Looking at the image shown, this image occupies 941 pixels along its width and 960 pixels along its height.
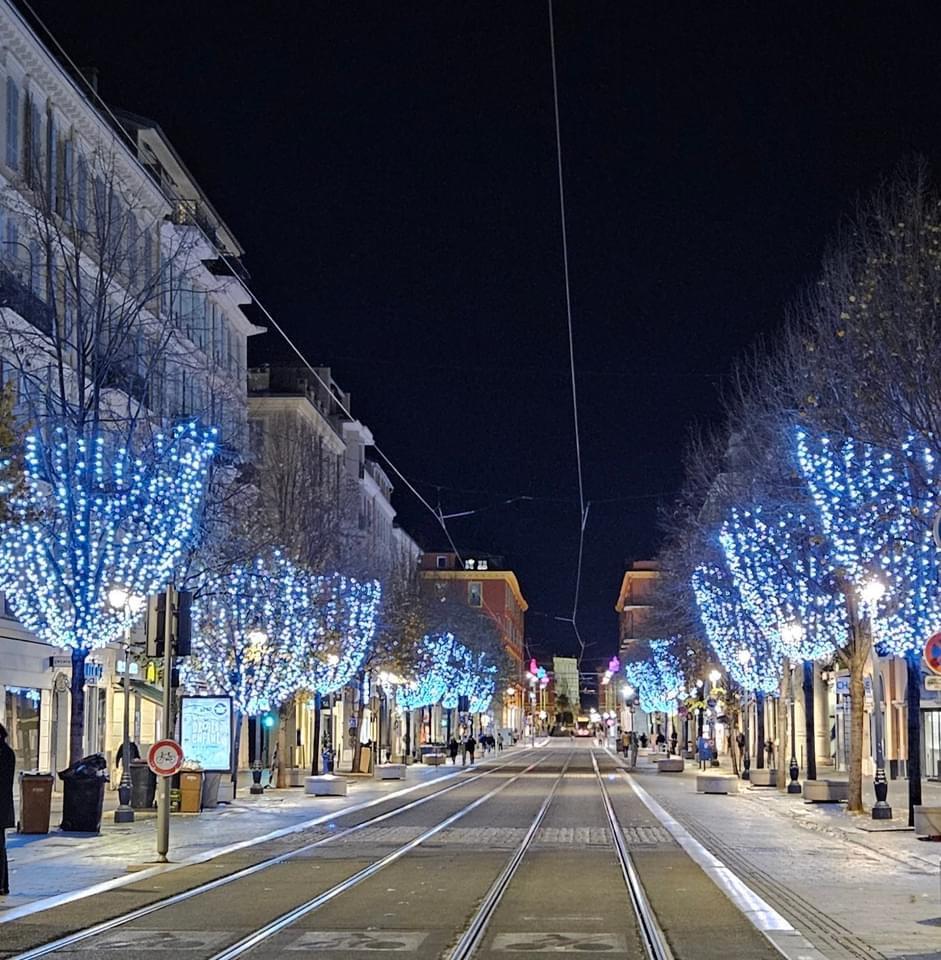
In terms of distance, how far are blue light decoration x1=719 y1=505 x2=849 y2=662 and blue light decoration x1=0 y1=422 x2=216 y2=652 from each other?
1367 centimetres

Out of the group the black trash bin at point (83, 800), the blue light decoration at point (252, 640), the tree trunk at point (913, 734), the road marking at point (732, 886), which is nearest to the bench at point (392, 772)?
the blue light decoration at point (252, 640)

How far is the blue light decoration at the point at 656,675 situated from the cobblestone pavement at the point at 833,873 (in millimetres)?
49536

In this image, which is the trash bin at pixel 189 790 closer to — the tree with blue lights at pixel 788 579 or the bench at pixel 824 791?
the tree with blue lights at pixel 788 579

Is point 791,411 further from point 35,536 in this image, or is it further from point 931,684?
point 35,536

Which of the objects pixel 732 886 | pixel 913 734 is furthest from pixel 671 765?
pixel 732 886

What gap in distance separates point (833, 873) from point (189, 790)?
725 inches

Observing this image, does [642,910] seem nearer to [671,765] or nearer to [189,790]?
[189,790]

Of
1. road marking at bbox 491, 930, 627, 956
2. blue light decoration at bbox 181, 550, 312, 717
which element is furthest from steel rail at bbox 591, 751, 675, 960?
blue light decoration at bbox 181, 550, 312, 717

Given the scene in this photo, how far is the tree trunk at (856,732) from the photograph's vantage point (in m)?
36.8

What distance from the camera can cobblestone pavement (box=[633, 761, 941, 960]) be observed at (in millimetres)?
15789

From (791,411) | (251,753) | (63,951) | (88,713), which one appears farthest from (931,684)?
(251,753)

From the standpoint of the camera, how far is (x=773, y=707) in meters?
91.9

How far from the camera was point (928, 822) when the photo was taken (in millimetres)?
29656

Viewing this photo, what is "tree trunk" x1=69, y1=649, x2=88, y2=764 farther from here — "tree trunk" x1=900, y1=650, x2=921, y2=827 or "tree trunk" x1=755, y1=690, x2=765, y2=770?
"tree trunk" x1=755, y1=690, x2=765, y2=770
